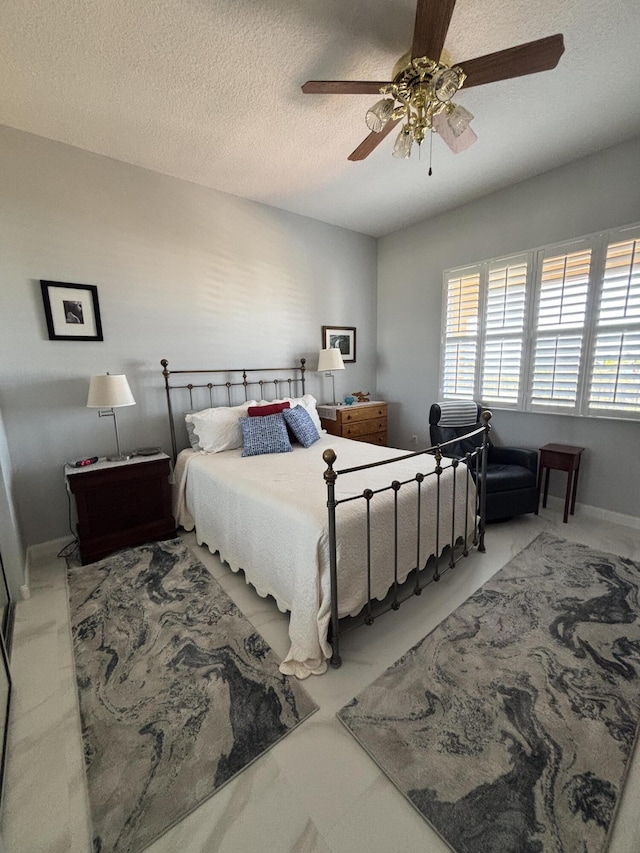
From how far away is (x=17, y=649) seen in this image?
182 cm

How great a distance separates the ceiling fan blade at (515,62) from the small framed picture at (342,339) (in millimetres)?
2770

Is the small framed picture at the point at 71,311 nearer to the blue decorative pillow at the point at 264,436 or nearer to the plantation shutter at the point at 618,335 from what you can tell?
the blue decorative pillow at the point at 264,436

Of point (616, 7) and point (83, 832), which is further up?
point (616, 7)

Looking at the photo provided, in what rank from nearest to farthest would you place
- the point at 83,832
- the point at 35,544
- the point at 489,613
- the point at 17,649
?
the point at 83,832 → the point at 17,649 → the point at 489,613 → the point at 35,544

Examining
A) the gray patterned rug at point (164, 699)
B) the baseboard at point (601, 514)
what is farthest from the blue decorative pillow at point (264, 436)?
the baseboard at point (601, 514)

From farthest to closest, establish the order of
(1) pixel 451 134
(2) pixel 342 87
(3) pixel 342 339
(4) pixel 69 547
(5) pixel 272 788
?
(3) pixel 342 339 → (4) pixel 69 547 → (1) pixel 451 134 → (2) pixel 342 87 → (5) pixel 272 788

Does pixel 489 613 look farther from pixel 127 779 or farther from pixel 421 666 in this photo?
pixel 127 779

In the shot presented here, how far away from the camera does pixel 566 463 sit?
2992 mm

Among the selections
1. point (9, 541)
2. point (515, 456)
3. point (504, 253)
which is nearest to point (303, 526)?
point (9, 541)

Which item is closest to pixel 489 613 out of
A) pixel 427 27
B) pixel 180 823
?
Answer: pixel 180 823

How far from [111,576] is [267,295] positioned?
9.63ft

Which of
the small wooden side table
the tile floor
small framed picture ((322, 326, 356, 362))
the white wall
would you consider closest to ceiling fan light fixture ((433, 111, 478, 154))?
the white wall

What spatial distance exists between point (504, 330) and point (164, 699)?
3.92 m

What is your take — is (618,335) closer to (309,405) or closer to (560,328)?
(560,328)
